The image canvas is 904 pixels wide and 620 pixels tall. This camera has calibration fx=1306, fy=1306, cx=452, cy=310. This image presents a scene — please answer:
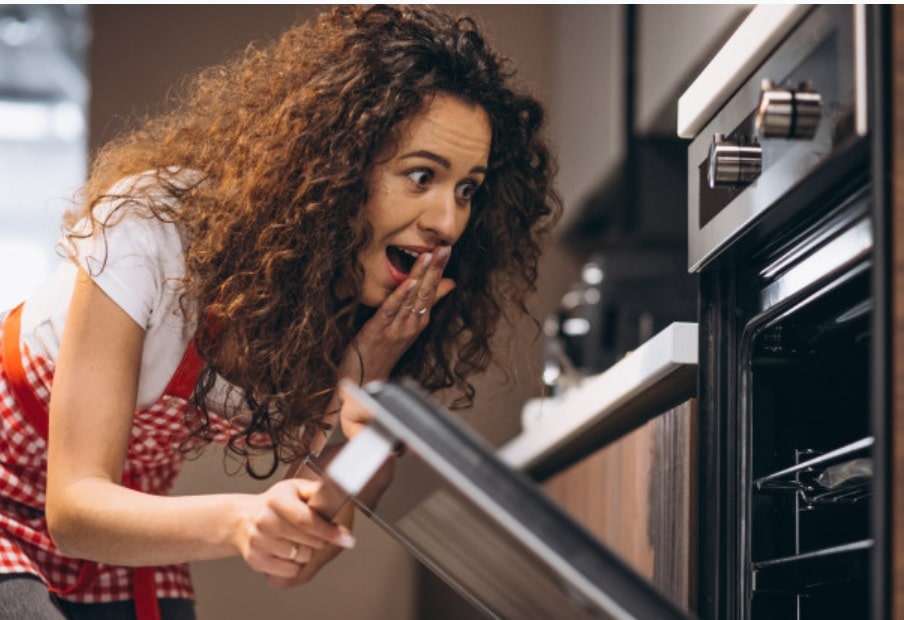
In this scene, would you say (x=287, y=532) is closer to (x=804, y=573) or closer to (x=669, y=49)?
(x=804, y=573)

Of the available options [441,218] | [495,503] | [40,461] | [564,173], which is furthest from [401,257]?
[564,173]

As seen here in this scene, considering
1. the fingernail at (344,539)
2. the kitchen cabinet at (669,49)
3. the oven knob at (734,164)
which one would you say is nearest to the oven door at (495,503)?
the fingernail at (344,539)

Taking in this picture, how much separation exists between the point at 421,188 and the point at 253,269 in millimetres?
203

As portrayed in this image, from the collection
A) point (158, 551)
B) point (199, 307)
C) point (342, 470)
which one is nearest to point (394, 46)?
point (199, 307)

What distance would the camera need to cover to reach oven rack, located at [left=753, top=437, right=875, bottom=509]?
0.98 m

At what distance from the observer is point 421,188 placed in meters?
1.43

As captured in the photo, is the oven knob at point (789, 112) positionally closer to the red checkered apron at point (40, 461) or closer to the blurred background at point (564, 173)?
the red checkered apron at point (40, 461)

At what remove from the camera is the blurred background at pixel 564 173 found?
2.55m

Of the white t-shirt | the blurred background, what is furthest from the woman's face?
the blurred background

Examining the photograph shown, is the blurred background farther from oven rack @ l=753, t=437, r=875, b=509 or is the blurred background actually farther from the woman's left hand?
oven rack @ l=753, t=437, r=875, b=509

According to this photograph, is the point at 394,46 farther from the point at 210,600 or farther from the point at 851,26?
the point at 210,600

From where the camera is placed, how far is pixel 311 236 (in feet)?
4.68

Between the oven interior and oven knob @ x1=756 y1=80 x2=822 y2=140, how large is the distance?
0.72 ft

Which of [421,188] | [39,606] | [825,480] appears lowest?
[39,606]
